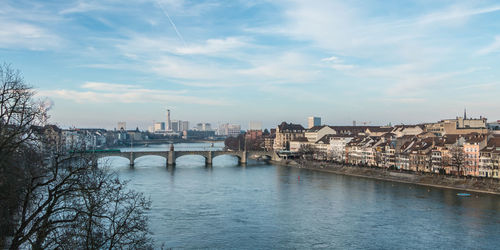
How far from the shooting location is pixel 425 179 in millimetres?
31266

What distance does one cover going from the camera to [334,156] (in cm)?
5009

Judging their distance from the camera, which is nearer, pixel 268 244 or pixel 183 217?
pixel 268 244

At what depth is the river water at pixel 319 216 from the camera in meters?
15.8

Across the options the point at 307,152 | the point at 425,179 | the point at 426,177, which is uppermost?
the point at 307,152

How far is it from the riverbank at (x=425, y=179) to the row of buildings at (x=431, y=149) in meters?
2.06

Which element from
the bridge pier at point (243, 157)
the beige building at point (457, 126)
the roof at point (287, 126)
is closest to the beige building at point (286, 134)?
the roof at point (287, 126)

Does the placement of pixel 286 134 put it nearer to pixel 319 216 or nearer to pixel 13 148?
pixel 319 216

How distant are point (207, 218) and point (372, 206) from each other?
8.27 metres

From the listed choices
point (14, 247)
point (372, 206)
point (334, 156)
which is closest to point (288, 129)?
point (334, 156)

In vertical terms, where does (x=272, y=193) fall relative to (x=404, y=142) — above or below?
below

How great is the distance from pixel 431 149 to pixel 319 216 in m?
19.7

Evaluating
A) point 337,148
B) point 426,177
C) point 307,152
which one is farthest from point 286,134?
point 426,177

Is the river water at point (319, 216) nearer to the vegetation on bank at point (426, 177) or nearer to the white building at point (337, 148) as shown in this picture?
the vegetation on bank at point (426, 177)

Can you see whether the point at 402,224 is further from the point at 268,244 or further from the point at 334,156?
the point at 334,156
